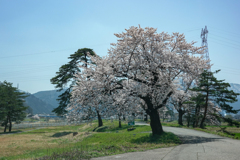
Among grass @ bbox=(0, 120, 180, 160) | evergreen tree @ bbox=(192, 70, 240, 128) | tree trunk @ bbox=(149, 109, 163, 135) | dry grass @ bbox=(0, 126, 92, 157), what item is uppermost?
evergreen tree @ bbox=(192, 70, 240, 128)

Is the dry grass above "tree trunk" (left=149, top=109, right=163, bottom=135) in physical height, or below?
below

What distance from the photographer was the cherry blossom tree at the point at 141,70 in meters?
15.0

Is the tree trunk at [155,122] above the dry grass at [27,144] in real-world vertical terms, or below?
above

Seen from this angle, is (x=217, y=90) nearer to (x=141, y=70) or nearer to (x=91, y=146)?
(x=141, y=70)

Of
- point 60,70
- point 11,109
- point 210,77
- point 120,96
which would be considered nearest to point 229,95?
point 210,77

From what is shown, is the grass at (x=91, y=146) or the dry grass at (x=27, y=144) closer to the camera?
the grass at (x=91, y=146)

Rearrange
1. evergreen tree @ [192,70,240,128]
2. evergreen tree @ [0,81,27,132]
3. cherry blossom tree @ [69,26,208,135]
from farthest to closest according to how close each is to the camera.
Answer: evergreen tree @ [0,81,27,132] < evergreen tree @ [192,70,240,128] < cherry blossom tree @ [69,26,208,135]

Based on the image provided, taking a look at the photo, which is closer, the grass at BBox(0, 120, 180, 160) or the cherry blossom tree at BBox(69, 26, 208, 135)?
the grass at BBox(0, 120, 180, 160)

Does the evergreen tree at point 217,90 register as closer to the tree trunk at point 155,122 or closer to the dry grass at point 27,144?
the tree trunk at point 155,122

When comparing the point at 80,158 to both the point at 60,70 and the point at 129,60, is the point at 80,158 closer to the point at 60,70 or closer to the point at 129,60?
the point at 129,60

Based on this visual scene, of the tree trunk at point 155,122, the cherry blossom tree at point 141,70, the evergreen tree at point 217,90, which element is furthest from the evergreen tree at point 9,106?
the evergreen tree at point 217,90

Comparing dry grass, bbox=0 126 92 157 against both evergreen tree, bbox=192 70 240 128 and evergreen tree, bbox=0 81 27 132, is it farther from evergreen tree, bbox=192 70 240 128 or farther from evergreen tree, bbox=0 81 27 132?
evergreen tree, bbox=0 81 27 132

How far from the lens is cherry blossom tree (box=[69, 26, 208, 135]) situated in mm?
14969

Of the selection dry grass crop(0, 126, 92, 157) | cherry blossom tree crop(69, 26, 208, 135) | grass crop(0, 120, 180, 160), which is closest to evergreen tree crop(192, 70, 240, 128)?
cherry blossom tree crop(69, 26, 208, 135)
